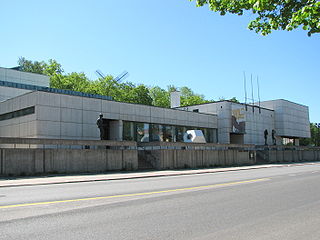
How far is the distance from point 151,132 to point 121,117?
5.34m

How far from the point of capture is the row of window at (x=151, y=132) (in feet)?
125

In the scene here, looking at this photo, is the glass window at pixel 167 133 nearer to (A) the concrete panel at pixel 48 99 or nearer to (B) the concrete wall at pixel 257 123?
(A) the concrete panel at pixel 48 99

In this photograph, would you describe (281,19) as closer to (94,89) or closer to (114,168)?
(114,168)

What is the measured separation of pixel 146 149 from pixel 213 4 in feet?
74.0

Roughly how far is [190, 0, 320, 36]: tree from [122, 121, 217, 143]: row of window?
27.5 metres

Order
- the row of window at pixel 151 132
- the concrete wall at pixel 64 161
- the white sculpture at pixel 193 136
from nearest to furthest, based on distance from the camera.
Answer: the concrete wall at pixel 64 161
the row of window at pixel 151 132
the white sculpture at pixel 193 136

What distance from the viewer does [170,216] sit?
7.51 metres

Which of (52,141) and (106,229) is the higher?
(52,141)

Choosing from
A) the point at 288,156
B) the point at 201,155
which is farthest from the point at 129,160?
the point at 288,156

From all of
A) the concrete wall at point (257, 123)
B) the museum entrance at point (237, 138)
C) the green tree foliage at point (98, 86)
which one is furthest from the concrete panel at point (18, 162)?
the green tree foliage at point (98, 86)

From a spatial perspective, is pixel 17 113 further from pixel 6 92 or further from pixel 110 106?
pixel 6 92

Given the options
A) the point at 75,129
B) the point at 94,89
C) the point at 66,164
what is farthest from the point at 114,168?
the point at 94,89

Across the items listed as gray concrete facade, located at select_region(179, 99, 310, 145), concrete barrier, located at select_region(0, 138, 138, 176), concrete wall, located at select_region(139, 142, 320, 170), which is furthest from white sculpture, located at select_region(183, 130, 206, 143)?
concrete barrier, located at select_region(0, 138, 138, 176)

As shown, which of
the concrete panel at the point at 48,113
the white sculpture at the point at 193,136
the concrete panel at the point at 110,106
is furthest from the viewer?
the white sculpture at the point at 193,136
